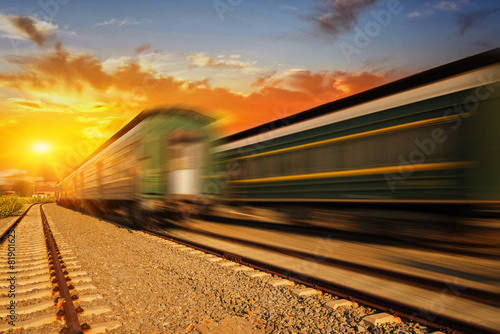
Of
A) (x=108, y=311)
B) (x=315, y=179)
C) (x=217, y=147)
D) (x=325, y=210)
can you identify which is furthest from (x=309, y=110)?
(x=108, y=311)

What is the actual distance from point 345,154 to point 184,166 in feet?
18.3

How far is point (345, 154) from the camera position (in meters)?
7.03

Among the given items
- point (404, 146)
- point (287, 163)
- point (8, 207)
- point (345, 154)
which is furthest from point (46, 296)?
point (8, 207)

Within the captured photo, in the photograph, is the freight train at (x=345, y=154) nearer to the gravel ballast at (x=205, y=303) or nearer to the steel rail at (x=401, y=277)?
the steel rail at (x=401, y=277)

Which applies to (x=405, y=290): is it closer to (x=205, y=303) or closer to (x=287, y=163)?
(x=205, y=303)

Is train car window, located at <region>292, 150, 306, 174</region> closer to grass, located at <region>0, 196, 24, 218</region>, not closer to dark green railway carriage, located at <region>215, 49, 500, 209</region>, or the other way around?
dark green railway carriage, located at <region>215, 49, 500, 209</region>

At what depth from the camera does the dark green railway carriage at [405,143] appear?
503cm

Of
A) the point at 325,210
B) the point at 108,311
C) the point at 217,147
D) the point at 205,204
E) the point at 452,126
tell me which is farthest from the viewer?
the point at 217,147

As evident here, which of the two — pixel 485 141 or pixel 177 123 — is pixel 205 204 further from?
pixel 485 141

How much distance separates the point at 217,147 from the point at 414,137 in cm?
720

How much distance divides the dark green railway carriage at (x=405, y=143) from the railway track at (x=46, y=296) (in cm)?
485

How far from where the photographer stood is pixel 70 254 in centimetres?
762

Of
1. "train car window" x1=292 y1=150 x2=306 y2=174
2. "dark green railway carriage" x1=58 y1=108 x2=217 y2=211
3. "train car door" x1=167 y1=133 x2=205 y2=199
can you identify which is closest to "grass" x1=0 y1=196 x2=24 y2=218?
"dark green railway carriage" x1=58 y1=108 x2=217 y2=211

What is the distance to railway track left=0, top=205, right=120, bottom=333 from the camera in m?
3.56
